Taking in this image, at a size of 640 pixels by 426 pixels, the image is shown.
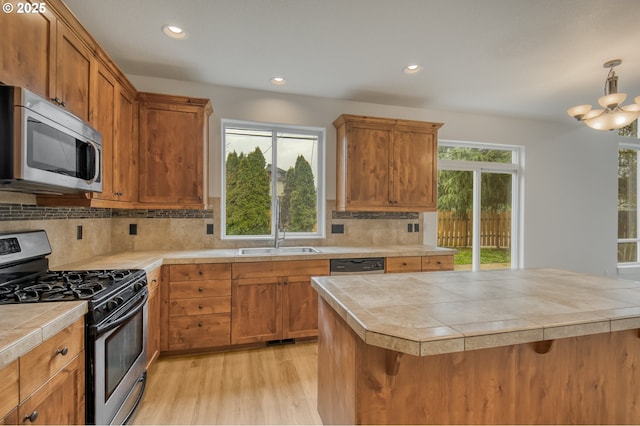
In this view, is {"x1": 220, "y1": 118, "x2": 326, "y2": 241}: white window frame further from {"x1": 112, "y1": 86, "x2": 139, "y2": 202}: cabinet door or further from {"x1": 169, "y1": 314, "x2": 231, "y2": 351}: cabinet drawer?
{"x1": 169, "y1": 314, "x2": 231, "y2": 351}: cabinet drawer

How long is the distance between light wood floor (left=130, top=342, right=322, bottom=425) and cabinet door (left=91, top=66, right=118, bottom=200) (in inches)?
58.3

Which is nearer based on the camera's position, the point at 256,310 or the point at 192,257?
the point at 192,257

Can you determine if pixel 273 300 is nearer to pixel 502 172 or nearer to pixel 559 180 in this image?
pixel 502 172

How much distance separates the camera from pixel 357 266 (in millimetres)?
2895

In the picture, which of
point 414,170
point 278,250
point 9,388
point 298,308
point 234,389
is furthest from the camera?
point 414,170

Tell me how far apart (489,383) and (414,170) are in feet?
8.32

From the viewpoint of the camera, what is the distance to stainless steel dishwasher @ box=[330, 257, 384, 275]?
9.35 feet

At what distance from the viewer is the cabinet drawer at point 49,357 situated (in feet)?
3.18

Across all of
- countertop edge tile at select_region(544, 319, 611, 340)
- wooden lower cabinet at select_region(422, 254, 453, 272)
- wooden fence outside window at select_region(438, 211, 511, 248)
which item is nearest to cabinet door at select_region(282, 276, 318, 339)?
wooden lower cabinet at select_region(422, 254, 453, 272)

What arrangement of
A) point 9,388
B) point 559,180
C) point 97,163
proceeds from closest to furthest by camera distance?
point 9,388, point 97,163, point 559,180

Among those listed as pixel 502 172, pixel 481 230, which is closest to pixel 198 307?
pixel 481 230

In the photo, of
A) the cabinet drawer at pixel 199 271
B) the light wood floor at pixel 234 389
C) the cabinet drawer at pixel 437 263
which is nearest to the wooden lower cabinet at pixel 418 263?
the cabinet drawer at pixel 437 263

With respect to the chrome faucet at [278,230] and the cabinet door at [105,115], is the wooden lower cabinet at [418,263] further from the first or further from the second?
the cabinet door at [105,115]

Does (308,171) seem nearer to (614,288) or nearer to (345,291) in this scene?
(345,291)
